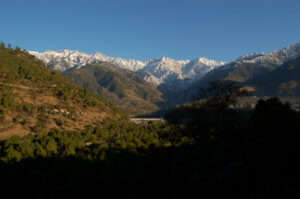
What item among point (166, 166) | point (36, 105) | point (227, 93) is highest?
point (227, 93)

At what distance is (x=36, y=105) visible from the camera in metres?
91.5

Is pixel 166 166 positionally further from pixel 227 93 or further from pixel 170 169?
pixel 227 93

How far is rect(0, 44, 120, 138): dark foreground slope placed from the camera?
2911 inches

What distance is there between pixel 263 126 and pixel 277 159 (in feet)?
29.6

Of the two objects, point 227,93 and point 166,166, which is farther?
point 227,93

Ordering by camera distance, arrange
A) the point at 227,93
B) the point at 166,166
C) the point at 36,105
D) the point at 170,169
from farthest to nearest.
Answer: the point at 227,93 → the point at 36,105 → the point at 166,166 → the point at 170,169

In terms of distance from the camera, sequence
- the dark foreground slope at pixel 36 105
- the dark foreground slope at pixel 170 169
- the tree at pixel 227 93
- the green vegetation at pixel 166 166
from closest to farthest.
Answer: the dark foreground slope at pixel 170 169 < the green vegetation at pixel 166 166 < the dark foreground slope at pixel 36 105 < the tree at pixel 227 93

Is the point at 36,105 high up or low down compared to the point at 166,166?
up

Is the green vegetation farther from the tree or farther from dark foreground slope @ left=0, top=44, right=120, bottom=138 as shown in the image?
the tree

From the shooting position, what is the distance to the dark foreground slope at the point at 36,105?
73938 millimetres

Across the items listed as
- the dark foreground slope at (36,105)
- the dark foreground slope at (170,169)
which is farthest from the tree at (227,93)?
the dark foreground slope at (170,169)

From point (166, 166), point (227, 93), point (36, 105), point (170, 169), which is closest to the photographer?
point (170, 169)

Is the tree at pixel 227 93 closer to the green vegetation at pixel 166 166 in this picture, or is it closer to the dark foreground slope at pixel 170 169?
the green vegetation at pixel 166 166

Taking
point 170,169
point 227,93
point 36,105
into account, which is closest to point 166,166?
point 170,169
